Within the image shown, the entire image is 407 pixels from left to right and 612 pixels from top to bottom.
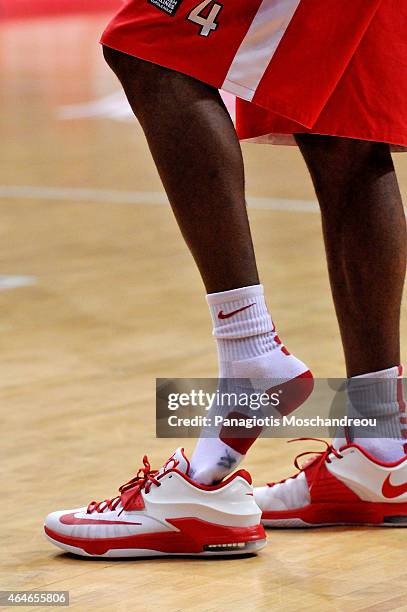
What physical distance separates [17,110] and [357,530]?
4.72 meters

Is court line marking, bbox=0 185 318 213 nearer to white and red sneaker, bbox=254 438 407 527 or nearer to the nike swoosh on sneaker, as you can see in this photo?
white and red sneaker, bbox=254 438 407 527

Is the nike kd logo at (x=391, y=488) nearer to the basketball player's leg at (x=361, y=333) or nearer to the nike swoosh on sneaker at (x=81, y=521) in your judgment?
the basketball player's leg at (x=361, y=333)

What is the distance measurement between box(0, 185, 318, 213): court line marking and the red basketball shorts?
6.79 feet

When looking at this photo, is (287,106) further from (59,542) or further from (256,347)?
(59,542)

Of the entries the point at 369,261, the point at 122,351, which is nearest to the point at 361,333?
the point at 369,261

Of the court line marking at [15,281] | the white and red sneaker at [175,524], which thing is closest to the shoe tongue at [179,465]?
the white and red sneaker at [175,524]

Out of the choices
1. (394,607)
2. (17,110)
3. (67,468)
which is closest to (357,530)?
(394,607)

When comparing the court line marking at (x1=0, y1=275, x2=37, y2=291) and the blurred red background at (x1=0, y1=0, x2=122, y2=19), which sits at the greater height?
the blurred red background at (x1=0, y1=0, x2=122, y2=19)

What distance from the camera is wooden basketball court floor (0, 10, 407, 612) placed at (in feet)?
4.06

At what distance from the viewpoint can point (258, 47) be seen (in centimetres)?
131

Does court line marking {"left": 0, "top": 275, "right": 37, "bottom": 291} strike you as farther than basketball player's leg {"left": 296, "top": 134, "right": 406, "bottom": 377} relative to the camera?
Yes

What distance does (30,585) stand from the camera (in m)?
1.23

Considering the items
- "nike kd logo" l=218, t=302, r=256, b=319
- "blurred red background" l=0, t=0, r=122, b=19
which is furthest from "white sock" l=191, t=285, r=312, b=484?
"blurred red background" l=0, t=0, r=122, b=19

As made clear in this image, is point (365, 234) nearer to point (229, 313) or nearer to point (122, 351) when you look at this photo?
point (229, 313)
